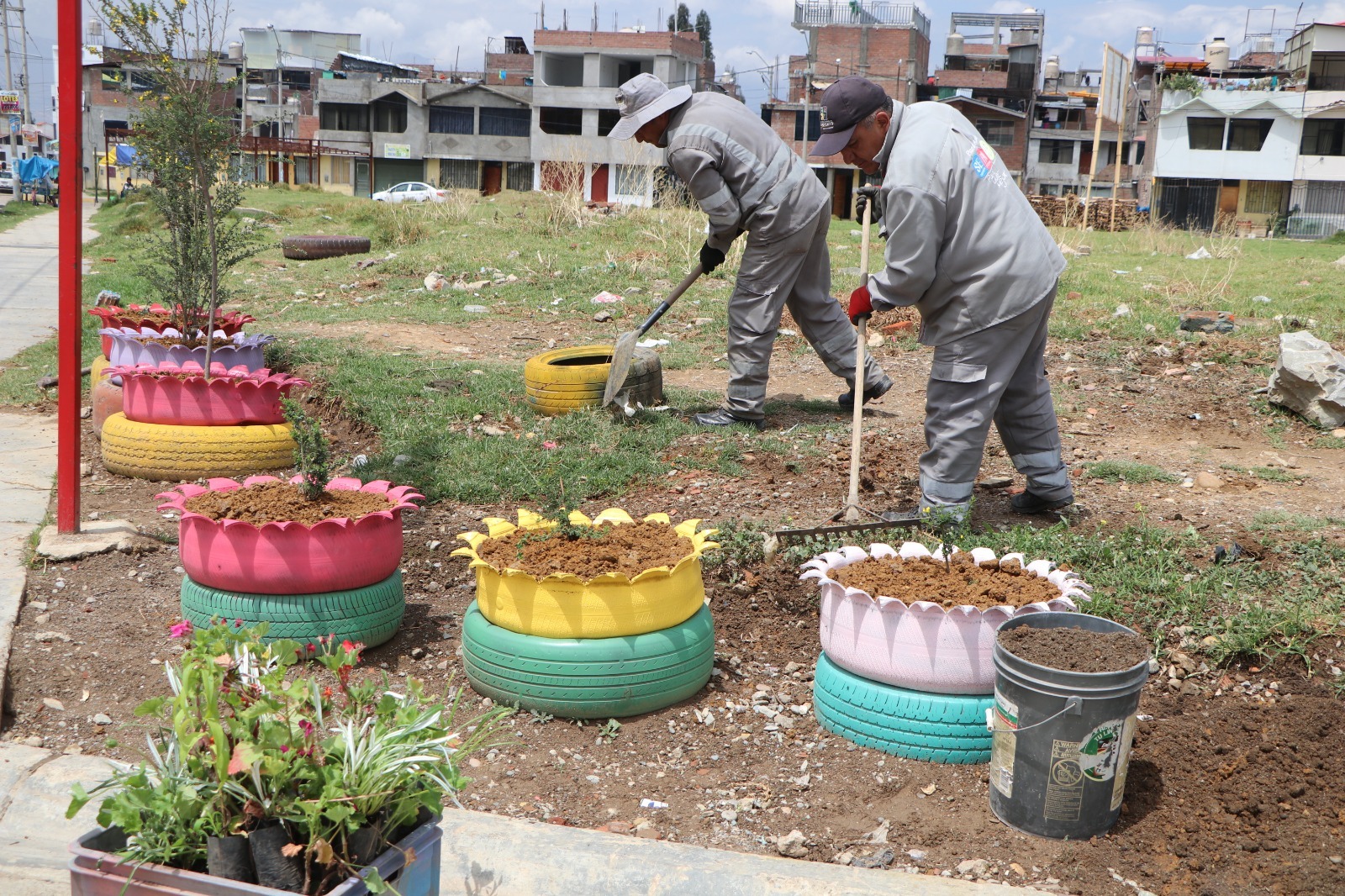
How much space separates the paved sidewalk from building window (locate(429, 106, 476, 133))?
188 feet

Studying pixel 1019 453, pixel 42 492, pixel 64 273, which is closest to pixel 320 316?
pixel 42 492

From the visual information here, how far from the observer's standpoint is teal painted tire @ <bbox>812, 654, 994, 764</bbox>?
3207 mm

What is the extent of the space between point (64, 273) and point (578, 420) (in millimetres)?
2772

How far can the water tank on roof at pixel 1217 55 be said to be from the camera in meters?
60.2

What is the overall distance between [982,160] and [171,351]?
4.91 m

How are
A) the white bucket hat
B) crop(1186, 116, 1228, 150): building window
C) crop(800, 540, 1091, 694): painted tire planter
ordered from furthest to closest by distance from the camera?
1. crop(1186, 116, 1228, 150): building window
2. the white bucket hat
3. crop(800, 540, 1091, 694): painted tire planter

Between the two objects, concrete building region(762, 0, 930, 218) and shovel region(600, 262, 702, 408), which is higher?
concrete building region(762, 0, 930, 218)

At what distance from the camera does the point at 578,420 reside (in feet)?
21.2

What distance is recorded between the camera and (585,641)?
11.1 feet

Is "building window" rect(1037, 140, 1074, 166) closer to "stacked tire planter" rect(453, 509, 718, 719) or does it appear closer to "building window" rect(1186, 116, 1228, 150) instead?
"building window" rect(1186, 116, 1228, 150)

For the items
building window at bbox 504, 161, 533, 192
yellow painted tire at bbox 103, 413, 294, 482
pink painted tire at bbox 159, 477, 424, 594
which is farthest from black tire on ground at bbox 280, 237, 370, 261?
building window at bbox 504, 161, 533, 192

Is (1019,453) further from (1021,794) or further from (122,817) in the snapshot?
(122,817)

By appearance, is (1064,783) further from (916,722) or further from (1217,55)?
(1217,55)

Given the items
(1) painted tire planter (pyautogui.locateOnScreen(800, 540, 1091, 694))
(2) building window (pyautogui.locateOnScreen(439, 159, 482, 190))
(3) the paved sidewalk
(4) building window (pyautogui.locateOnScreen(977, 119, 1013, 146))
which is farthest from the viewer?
(2) building window (pyautogui.locateOnScreen(439, 159, 482, 190))
